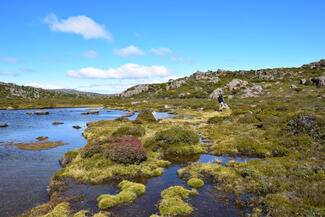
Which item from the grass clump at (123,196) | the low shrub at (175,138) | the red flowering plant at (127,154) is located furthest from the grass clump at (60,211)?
the low shrub at (175,138)

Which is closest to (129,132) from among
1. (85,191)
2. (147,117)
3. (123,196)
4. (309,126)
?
(85,191)

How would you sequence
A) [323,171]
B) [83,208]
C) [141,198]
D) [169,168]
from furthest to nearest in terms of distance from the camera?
[169,168] < [323,171] < [141,198] < [83,208]

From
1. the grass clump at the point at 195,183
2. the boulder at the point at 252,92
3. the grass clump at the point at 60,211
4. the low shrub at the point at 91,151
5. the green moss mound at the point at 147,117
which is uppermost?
the boulder at the point at 252,92

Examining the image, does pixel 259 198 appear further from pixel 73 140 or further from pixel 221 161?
pixel 73 140

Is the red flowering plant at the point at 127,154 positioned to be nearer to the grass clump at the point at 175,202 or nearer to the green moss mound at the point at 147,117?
the grass clump at the point at 175,202

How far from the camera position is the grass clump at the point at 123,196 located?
12.2 m

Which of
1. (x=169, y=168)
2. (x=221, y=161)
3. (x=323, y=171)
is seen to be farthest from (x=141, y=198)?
(x=323, y=171)

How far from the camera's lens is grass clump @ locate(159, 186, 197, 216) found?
11406 mm

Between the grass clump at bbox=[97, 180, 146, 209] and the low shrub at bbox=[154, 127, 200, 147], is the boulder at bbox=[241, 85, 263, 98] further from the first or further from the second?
the grass clump at bbox=[97, 180, 146, 209]

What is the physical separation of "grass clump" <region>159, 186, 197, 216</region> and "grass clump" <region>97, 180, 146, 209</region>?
1870mm

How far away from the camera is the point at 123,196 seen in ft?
42.5

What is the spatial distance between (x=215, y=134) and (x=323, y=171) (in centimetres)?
1752

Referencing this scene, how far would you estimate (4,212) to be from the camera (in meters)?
12.4

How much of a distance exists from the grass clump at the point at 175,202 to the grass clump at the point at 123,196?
187 cm
